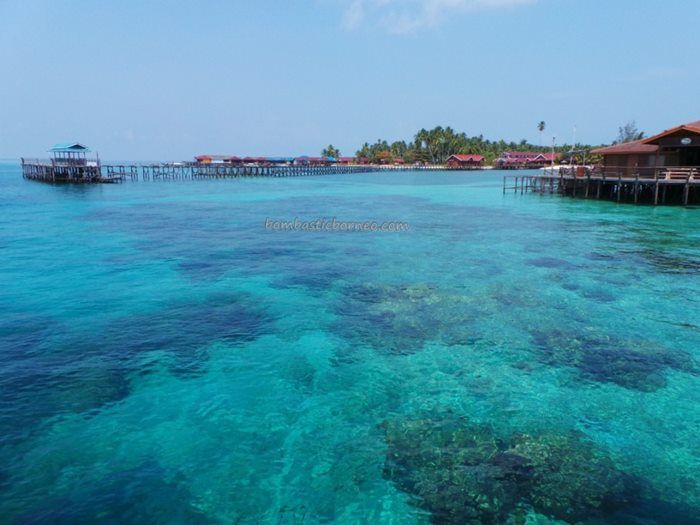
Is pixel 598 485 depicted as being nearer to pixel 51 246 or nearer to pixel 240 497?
pixel 240 497

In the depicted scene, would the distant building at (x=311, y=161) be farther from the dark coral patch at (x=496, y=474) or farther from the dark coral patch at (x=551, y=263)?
the dark coral patch at (x=496, y=474)

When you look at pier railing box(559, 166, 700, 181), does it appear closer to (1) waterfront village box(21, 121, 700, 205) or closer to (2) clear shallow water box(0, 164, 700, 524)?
(1) waterfront village box(21, 121, 700, 205)

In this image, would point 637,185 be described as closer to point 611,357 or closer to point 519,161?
point 611,357

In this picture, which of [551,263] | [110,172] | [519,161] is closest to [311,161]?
[110,172]

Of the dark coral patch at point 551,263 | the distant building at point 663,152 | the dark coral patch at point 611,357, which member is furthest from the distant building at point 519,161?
the dark coral patch at point 611,357

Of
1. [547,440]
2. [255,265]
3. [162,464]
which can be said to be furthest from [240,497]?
[255,265]

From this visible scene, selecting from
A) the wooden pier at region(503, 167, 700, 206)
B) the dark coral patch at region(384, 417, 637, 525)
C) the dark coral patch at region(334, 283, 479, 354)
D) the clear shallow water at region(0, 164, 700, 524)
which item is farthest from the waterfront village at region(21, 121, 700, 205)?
the dark coral patch at region(384, 417, 637, 525)
